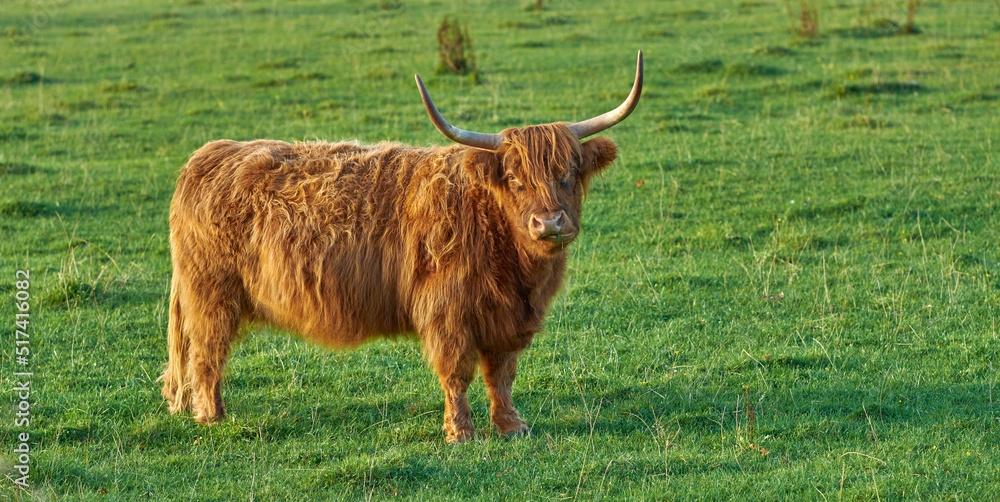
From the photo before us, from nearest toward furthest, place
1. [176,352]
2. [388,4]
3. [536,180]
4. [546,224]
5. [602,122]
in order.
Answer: [546,224] → [536,180] → [602,122] → [176,352] → [388,4]

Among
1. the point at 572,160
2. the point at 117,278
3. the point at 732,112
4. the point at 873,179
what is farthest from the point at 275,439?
the point at 732,112

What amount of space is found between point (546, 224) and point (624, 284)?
2948mm

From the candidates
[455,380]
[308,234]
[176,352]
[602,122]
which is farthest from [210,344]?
[602,122]

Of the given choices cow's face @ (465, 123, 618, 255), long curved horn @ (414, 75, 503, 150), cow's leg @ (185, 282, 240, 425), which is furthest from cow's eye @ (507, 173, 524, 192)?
cow's leg @ (185, 282, 240, 425)

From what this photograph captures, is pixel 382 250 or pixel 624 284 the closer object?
pixel 382 250

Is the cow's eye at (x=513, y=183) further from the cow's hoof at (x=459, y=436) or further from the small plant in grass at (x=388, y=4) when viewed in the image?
the small plant in grass at (x=388, y=4)

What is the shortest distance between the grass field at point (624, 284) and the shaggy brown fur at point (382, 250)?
45cm

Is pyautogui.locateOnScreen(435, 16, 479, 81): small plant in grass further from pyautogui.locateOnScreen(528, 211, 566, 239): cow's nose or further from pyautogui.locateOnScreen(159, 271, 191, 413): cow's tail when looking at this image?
pyautogui.locateOnScreen(528, 211, 566, 239): cow's nose

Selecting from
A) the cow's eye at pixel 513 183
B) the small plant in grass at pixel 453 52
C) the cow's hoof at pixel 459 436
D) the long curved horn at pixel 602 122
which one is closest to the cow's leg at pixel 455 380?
the cow's hoof at pixel 459 436

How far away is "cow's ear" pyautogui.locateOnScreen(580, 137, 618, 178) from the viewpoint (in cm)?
521

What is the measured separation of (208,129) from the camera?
12.5 meters

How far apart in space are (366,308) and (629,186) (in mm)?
5298

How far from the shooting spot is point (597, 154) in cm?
527

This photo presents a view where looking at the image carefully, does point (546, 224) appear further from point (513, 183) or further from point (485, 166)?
point (485, 166)
